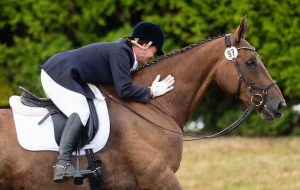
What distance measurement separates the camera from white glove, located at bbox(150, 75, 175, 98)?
24.1 feet

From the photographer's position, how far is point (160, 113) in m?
7.33

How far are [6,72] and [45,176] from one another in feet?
25.9

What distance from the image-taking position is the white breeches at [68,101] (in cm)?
695

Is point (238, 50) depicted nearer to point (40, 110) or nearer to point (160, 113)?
point (160, 113)

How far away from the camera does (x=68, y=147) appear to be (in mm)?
6840

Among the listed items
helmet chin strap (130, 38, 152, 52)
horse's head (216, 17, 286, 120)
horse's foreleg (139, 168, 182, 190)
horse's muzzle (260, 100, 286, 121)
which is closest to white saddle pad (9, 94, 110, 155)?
horse's foreleg (139, 168, 182, 190)

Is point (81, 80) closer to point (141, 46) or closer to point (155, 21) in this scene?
point (141, 46)

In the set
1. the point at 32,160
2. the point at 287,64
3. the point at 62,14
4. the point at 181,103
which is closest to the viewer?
the point at 32,160

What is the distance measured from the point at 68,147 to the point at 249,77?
175cm

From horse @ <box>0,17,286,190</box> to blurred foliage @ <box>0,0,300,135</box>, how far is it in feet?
18.3

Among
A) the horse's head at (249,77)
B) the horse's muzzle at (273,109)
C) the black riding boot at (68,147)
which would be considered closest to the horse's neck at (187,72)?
the horse's head at (249,77)

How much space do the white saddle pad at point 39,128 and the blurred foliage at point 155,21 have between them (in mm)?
6199

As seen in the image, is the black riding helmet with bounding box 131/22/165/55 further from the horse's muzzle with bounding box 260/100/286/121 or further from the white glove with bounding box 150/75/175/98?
the horse's muzzle with bounding box 260/100/286/121

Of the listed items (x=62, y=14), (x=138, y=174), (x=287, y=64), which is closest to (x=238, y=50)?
(x=138, y=174)
